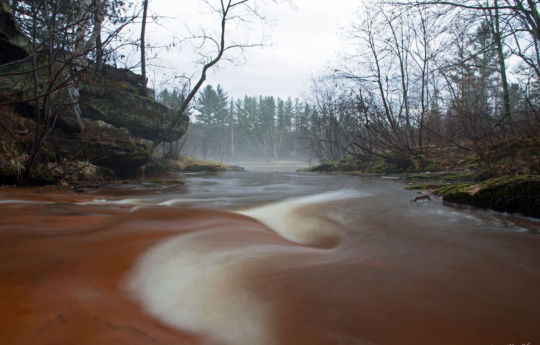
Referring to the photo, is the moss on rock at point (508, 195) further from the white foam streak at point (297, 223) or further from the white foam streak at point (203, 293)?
the white foam streak at point (203, 293)

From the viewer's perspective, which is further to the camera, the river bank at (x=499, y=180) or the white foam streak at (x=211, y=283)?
the river bank at (x=499, y=180)

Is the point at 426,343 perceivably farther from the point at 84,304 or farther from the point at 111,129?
the point at 111,129

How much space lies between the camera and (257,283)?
166 centimetres

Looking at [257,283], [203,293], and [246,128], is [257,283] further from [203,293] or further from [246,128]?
[246,128]

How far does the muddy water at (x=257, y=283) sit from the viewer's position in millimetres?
1191

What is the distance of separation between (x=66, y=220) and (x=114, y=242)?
0.94 m

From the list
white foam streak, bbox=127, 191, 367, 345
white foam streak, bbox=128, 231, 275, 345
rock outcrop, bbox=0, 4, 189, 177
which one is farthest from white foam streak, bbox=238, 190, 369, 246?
rock outcrop, bbox=0, 4, 189, 177

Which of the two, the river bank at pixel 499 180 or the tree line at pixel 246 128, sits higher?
the tree line at pixel 246 128

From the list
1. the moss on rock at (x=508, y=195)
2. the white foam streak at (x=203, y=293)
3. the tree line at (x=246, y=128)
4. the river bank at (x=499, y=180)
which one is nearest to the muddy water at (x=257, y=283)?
the white foam streak at (x=203, y=293)

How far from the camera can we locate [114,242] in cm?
232

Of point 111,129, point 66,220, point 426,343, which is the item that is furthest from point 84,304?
point 111,129

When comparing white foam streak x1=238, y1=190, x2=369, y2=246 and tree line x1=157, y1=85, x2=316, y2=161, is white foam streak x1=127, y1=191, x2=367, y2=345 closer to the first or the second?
white foam streak x1=238, y1=190, x2=369, y2=246

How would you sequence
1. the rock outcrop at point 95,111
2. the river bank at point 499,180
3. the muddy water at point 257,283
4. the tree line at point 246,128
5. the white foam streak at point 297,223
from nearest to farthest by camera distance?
the muddy water at point 257,283 < the white foam streak at point 297,223 < the river bank at point 499,180 < the rock outcrop at point 95,111 < the tree line at point 246,128

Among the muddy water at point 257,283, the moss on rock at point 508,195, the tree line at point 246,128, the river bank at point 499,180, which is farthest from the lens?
the tree line at point 246,128
